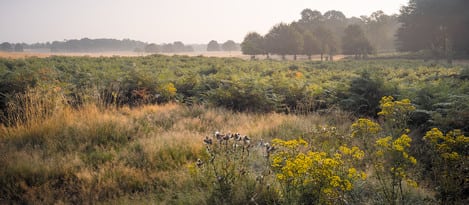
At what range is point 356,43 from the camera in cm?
5225

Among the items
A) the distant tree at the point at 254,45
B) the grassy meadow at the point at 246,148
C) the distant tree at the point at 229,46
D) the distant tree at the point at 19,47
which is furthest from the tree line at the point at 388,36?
the distant tree at the point at 19,47

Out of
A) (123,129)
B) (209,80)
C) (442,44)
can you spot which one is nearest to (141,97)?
(209,80)

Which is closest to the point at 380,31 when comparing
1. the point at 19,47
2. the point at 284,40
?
the point at 284,40

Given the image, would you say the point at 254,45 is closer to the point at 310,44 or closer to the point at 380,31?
the point at 310,44

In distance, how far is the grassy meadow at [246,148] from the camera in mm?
3090

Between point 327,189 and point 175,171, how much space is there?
7.81 ft

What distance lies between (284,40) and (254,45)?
768cm

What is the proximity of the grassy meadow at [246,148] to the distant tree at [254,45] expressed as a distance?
56725 millimetres

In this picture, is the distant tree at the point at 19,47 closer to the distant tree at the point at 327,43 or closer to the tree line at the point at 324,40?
the tree line at the point at 324,40

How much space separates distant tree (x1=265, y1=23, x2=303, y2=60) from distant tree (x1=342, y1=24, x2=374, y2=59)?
8.64 metres

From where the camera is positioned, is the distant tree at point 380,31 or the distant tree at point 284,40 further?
the distant tree at point 380,31

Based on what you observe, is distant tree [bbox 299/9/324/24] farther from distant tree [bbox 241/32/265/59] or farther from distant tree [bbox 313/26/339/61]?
distant tree [bbox 313/26/339/61]

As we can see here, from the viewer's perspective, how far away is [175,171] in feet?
14.1

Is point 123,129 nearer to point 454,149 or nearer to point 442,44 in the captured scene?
point 454,149
